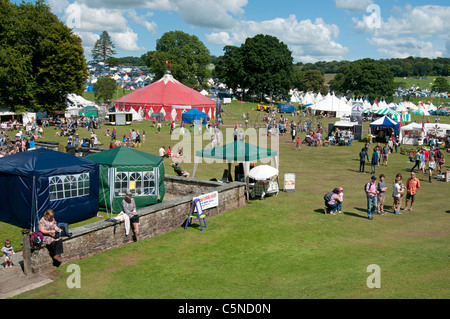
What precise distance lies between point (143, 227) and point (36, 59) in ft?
132

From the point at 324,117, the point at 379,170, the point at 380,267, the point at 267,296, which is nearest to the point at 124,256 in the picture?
the point at 267,296

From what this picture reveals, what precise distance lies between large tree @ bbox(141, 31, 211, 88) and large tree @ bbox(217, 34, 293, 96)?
7755 millimetres

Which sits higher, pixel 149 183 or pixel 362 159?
pixel 362 159

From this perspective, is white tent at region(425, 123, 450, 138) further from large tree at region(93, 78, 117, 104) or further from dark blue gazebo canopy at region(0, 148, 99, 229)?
large tree at region(93, 78, 117, 104)

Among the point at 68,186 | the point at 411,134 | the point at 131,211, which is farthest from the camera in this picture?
the point at 411,134

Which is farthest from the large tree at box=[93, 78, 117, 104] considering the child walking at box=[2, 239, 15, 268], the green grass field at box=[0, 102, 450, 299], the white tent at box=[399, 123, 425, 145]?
the child walking at box=[2, 239, 15, 268]

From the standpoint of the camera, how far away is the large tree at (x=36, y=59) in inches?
1625

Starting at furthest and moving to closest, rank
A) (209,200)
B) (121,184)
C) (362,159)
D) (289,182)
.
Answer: (362,159) → (289,182) → (121,184) → (209,200)

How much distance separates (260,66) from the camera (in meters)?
80.1

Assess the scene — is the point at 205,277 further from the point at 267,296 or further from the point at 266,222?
the point at 266,222

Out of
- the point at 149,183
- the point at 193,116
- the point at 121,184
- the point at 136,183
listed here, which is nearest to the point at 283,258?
the point at 149,183

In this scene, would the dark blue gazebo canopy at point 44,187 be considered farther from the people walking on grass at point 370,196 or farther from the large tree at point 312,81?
the large tree at point 312,81

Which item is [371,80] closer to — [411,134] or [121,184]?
[411,134]
